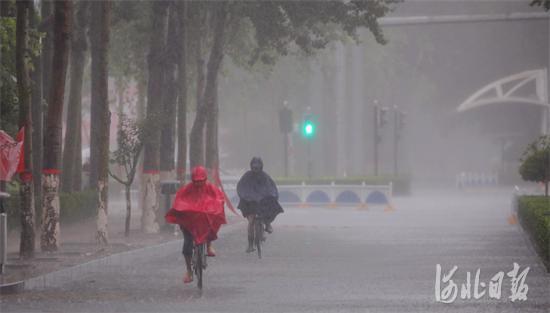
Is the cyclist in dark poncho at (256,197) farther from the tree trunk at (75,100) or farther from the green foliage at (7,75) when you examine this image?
the tree trunk at (75,100)

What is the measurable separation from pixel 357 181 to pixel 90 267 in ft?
123

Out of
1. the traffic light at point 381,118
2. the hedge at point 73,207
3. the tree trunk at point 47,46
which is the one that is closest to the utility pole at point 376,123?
the traffic light at point 381,118

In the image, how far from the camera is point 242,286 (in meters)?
15.6

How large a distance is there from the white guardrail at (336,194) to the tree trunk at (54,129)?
87.6ft

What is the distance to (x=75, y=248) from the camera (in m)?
21.2

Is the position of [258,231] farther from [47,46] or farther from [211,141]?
[211,141]

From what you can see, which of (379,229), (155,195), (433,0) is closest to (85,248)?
(155,195)

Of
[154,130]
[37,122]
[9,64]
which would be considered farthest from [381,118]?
[9,64]

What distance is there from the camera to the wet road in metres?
13.3

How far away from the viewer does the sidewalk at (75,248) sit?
54.9 feet

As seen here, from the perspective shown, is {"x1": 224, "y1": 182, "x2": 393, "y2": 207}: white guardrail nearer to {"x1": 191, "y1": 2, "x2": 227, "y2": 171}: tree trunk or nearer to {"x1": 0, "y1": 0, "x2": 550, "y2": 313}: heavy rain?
{"x1": 0, "y1": 0, "x2": 550, "y2": 313}: heavy rain

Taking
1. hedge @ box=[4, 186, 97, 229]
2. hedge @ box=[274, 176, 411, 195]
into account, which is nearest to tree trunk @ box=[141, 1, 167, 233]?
hedge @ box=[4, 186, 97, 229]

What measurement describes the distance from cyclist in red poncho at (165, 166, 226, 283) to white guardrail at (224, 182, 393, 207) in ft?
101

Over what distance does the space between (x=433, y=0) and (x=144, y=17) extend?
158ft
